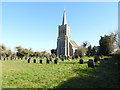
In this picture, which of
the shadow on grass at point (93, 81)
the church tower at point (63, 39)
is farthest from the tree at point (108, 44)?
the church tower at point (63, 39)

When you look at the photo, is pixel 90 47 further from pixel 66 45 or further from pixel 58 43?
pixel 58 43

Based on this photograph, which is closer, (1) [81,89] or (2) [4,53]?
(1) [81,89]

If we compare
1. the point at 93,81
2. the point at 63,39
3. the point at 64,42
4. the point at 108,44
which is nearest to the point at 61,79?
the point at 93,81

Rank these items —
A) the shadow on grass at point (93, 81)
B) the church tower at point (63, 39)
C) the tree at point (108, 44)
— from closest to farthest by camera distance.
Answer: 1. the shadow on grass at point (93, 81)
2. the tree at point (108, 44)
3. the church tower at point (63, 39)

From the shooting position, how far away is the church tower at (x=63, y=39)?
249 feet

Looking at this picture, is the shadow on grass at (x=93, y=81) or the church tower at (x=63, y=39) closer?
the shadow on grass at (x=93, y=81)

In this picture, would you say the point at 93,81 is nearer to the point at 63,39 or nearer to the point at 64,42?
the point at 64,42

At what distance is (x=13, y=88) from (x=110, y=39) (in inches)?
1602

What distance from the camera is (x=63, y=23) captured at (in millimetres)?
79188

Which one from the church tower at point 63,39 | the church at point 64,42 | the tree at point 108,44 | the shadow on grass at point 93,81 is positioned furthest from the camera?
the church at point 64,42

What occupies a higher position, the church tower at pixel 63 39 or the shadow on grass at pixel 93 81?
the church tower at pixel 63 39

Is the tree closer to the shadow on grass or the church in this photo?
the shadow on grass

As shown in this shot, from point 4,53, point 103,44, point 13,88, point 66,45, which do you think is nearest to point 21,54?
point 4,53

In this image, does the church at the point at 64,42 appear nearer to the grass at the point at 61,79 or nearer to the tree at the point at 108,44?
the tree at the point at 108,44
